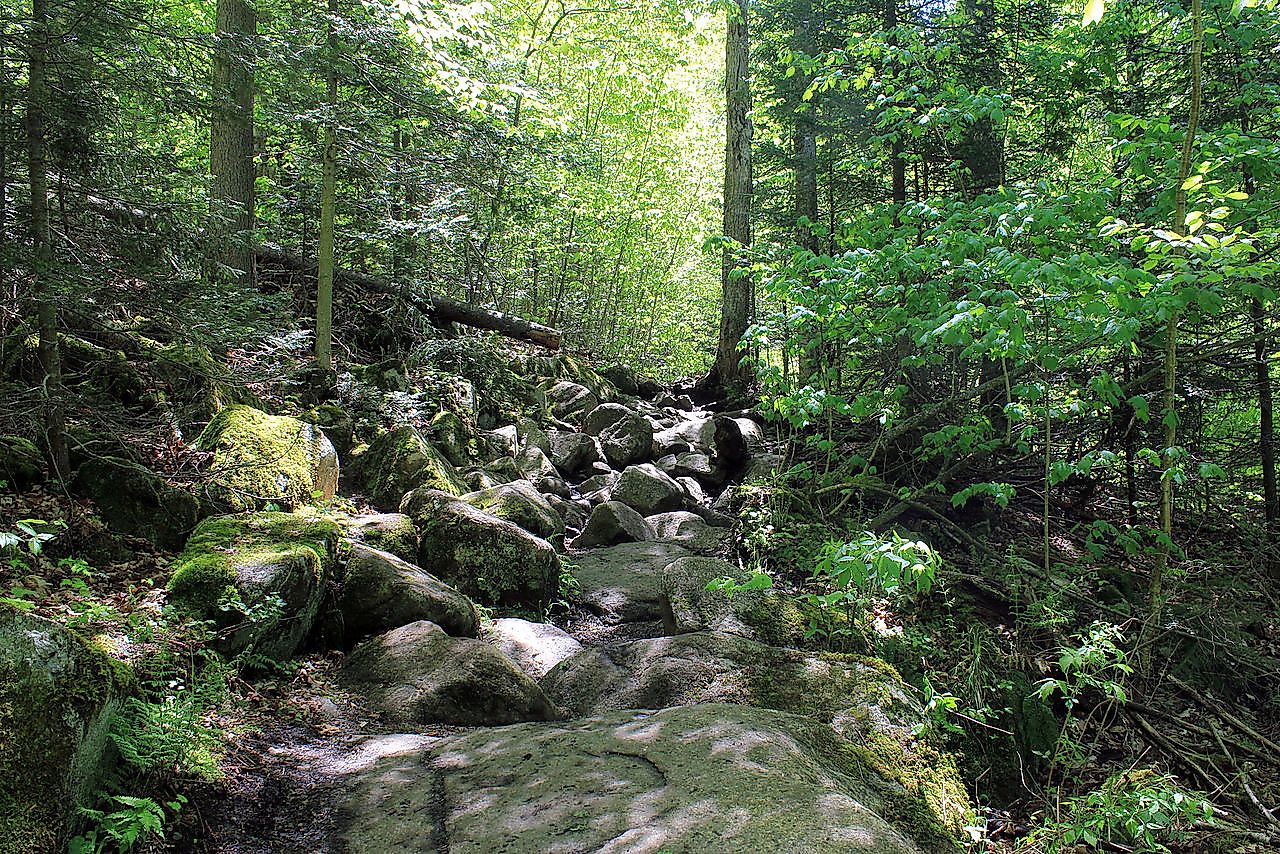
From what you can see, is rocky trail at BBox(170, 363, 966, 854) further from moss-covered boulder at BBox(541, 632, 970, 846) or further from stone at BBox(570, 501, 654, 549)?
stone at BBox(570, 501, 654, 549)

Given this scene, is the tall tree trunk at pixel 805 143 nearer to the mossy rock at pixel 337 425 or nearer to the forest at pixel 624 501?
the forest at pixel 624 501

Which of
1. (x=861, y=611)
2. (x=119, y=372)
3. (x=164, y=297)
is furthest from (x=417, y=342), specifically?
(x=861, y=611)

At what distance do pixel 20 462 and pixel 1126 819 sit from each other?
6.62 m

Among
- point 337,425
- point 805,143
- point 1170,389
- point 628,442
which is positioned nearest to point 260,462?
point 337,425

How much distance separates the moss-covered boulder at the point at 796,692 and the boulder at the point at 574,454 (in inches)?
274

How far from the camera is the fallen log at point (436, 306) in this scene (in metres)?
10.9

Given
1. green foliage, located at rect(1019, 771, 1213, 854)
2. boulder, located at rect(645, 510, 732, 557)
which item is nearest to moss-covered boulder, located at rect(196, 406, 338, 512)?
boulder, located at rect(645, 510, 732, 557)

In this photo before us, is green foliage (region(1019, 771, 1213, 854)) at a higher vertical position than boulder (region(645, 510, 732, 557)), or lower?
lower

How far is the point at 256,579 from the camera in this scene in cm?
404

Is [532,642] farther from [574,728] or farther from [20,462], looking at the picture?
[20,462]

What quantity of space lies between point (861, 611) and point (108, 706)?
4.75 m

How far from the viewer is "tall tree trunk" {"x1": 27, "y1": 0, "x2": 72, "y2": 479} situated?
165 inches

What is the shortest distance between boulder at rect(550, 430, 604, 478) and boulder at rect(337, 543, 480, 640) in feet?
21.0

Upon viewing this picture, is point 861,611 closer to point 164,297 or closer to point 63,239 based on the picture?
point 164,297
